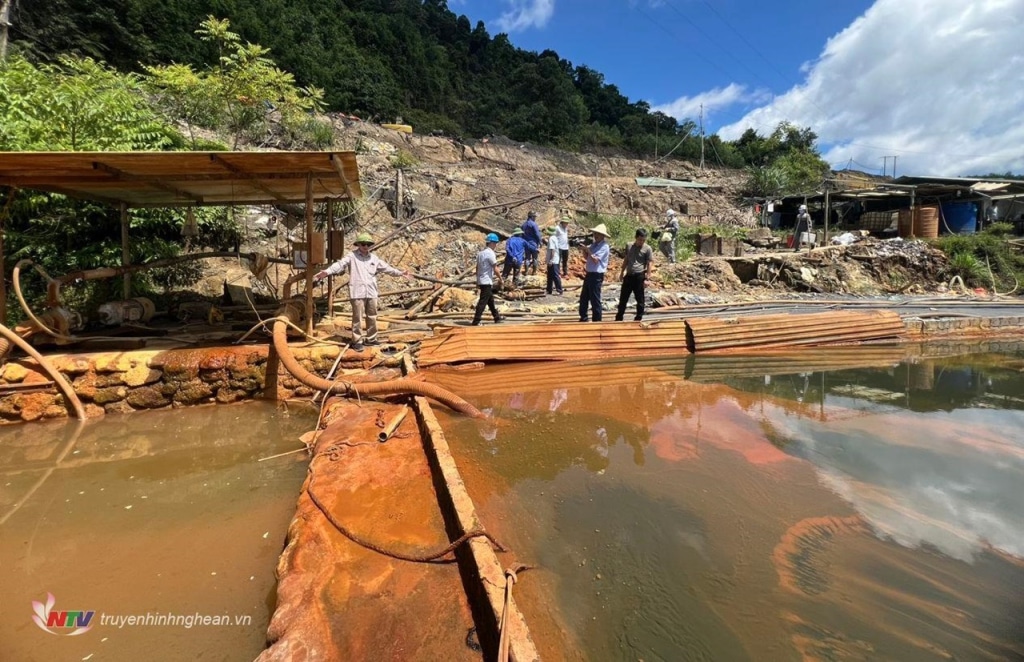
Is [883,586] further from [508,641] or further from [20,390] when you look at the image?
[20,390]

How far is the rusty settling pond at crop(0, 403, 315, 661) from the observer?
2504 mm

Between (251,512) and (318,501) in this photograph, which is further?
(251,512)

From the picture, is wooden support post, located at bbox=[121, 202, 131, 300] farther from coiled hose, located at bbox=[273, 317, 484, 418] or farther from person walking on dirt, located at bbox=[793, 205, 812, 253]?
person walking on dirt, located at bbox=[793, 205, 812, 253]

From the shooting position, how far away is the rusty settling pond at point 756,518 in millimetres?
2369

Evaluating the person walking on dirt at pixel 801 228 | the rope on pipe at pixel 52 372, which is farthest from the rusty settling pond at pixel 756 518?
the person walking on dirt at pixel 801 228

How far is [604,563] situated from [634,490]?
0.94 meters

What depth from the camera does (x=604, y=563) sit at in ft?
9.32

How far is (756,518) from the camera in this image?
10.8ft

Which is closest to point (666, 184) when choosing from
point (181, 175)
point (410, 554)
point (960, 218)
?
point (960, 218)

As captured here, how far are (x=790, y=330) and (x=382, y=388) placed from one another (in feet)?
24.5

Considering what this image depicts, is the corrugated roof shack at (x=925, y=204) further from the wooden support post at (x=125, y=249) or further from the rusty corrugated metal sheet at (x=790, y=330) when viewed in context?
the wooden support post at (x=125, y=249)

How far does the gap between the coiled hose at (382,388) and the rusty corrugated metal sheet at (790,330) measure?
4799 mm

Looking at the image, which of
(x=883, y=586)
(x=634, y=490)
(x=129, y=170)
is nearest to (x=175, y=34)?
(x=129, y=170)

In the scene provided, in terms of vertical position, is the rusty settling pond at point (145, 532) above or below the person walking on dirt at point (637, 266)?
below
